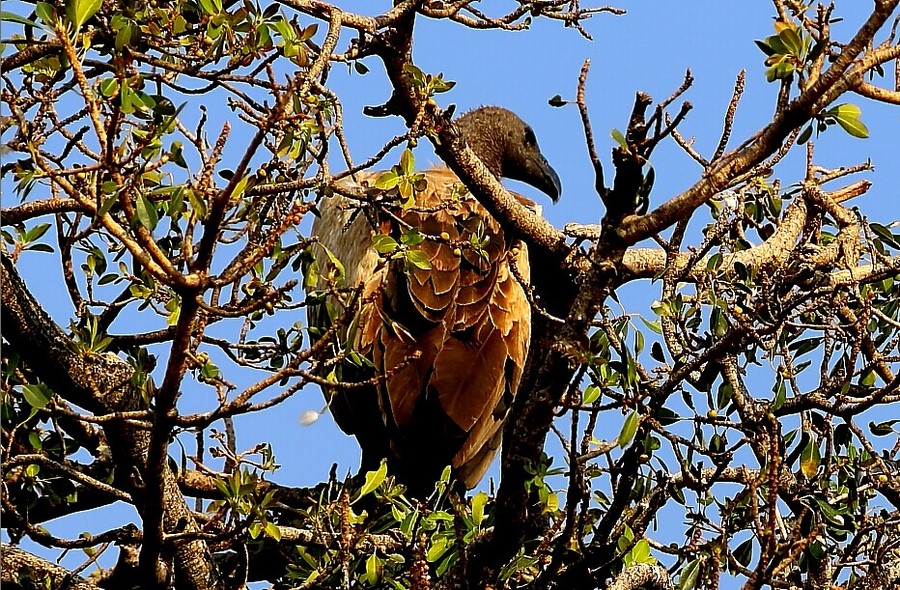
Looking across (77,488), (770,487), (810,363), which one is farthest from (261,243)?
(810,363)

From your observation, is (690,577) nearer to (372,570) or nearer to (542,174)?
(372,570)

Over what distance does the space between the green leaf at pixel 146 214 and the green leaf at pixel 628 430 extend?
112cm

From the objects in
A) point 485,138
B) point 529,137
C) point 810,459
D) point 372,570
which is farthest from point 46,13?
point 529,137

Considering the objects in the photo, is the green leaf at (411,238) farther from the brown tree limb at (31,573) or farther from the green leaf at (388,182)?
the brown tree limb at (31,573)

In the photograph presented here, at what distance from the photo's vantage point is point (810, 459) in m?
2.73

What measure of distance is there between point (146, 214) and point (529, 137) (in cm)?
449

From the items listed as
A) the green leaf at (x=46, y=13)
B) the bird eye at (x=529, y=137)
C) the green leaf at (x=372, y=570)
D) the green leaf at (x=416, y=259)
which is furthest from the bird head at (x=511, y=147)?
the green leaf at (x=46, y=13)

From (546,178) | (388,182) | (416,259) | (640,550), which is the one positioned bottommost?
(640,550)

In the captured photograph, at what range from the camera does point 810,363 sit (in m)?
3.09

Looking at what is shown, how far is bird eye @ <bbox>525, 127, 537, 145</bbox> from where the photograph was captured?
20.7 feet

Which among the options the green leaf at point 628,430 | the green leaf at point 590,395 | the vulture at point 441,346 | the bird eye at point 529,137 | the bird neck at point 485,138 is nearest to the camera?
the green leaf at point 628,430

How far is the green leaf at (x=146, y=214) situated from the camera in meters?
2.00

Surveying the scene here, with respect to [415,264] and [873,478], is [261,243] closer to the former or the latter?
Result: [415,264]

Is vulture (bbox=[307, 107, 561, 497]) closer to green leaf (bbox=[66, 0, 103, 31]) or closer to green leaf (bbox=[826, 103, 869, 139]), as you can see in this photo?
green leaf (bbox=[826, 103, 869, 139])
